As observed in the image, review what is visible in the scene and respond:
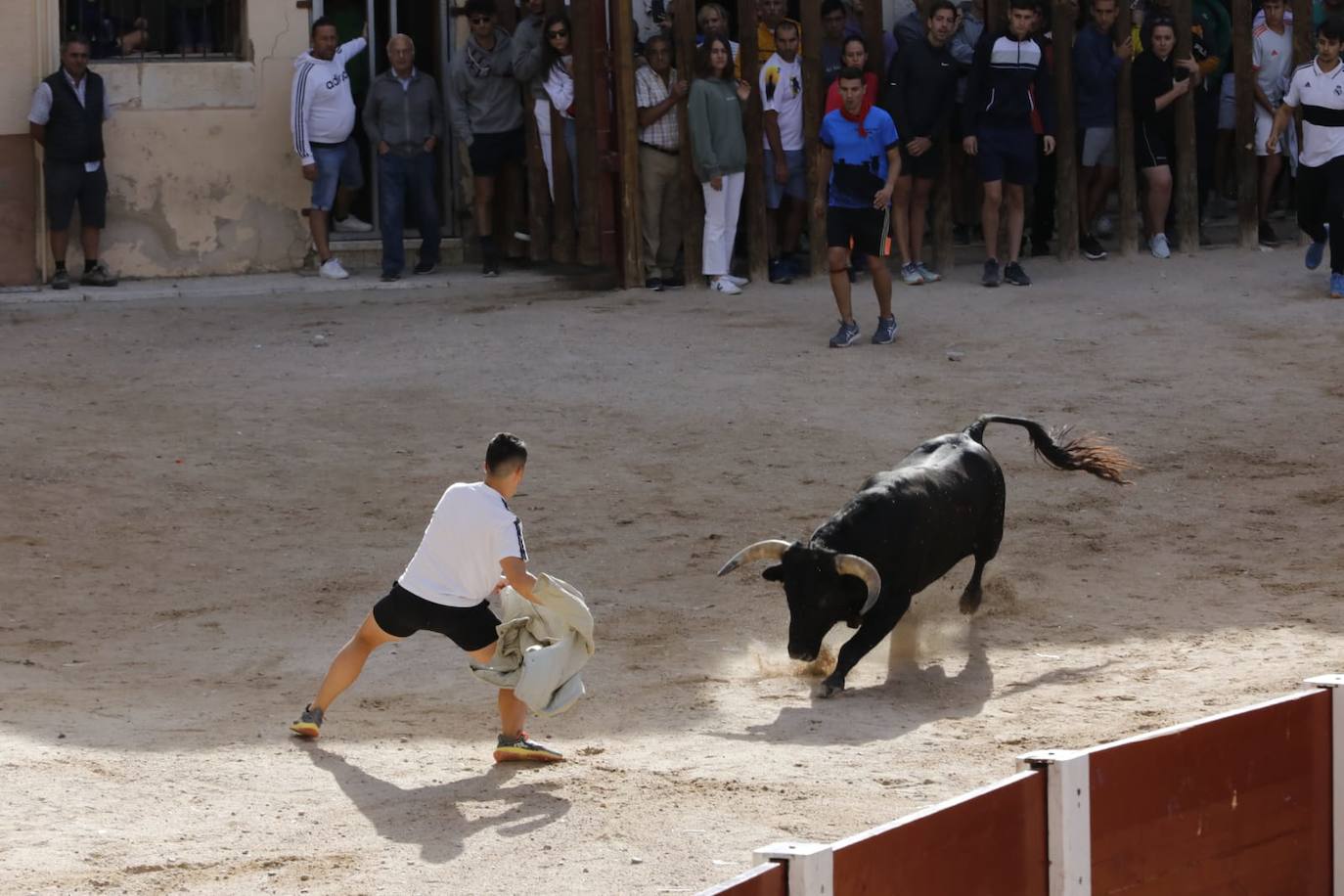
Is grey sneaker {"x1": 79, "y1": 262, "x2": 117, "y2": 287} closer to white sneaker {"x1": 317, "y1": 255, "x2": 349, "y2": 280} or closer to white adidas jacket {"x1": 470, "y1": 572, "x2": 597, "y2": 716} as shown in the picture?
white sneaker {"x1": 317, "y1": 255, "x2": 349, "y2": 280}

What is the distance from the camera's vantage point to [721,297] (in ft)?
48.2

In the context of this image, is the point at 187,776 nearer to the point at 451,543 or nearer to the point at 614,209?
the point at 451,543

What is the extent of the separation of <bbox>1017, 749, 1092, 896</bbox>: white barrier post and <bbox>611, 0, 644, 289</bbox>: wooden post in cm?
999

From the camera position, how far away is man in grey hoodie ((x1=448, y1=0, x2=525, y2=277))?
15.0 metres

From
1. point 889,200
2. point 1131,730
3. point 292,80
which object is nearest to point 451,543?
point 1131,730

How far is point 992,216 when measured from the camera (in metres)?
14.7

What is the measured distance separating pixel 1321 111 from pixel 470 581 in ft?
30.2

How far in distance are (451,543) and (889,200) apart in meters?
6.45

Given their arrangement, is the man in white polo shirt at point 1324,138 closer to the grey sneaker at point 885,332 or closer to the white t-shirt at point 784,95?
the grey sneaker at point 885,332

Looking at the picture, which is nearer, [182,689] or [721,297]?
[182,689]

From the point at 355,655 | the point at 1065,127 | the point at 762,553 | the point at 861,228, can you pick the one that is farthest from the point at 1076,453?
the point at 1065,127

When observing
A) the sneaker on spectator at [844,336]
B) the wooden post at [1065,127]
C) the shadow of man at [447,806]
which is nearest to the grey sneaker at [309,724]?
the shadow of man at [447,806]

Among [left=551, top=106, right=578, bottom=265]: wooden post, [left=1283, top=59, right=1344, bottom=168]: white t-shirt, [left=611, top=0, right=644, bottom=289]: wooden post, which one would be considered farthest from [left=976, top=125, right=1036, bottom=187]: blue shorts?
[left=551, top=106, right=578, bottom=265]: wooden post

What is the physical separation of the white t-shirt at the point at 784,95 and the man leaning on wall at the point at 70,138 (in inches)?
191
